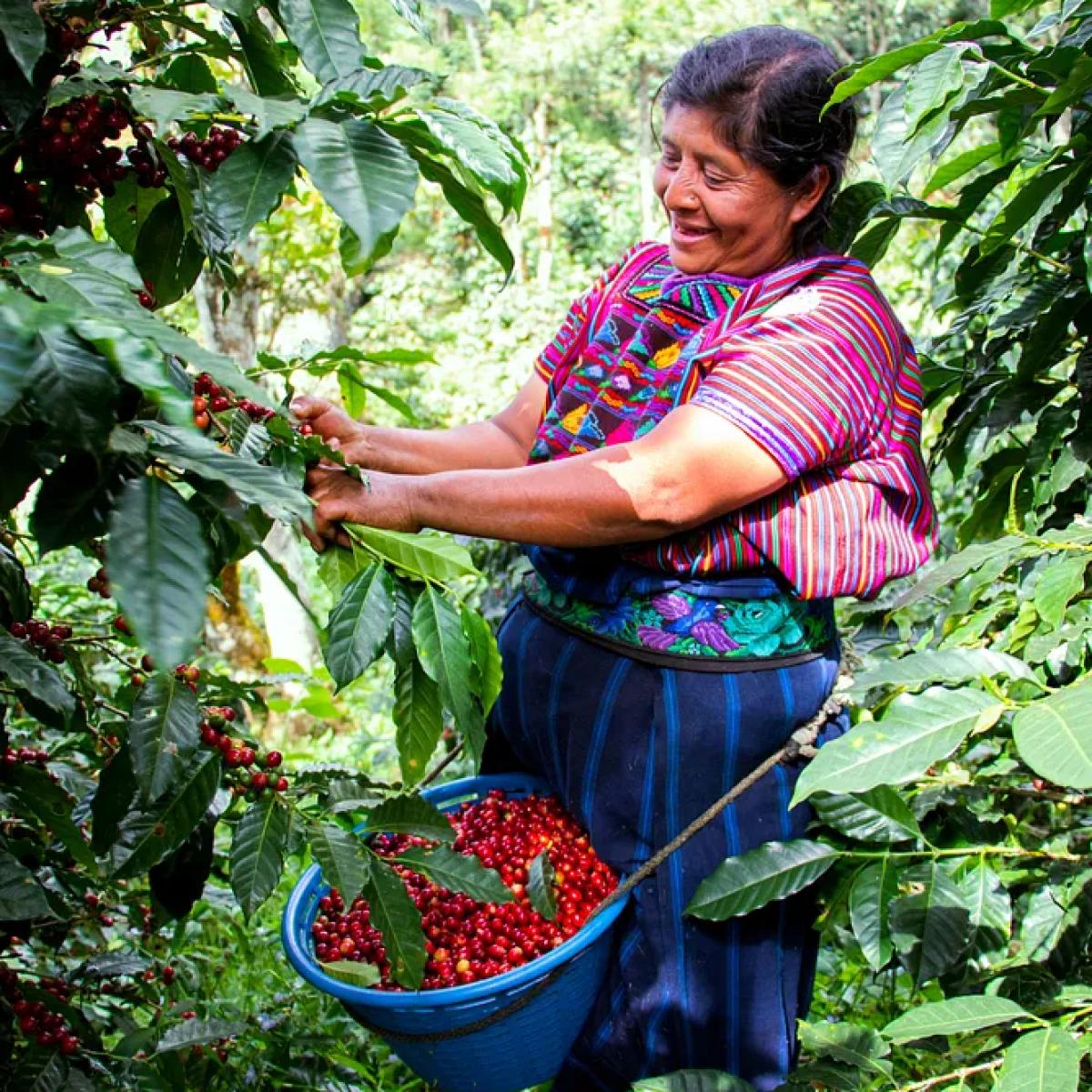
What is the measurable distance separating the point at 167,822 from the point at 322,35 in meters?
0.82

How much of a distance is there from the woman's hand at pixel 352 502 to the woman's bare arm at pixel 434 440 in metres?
0.32

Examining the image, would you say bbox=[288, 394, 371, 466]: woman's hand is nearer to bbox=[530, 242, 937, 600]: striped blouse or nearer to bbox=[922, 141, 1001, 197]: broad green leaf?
bbox=[530, 242, 937, 600]: striped blouse

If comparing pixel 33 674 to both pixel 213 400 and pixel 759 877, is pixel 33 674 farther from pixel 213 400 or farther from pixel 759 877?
pixel 759 877

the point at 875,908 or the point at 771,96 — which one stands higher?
the point at 771,96

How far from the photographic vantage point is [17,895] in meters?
1.34

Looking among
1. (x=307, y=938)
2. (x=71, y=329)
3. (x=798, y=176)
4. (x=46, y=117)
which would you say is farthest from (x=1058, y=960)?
(x=46, y=117)

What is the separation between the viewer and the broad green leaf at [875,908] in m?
1.57

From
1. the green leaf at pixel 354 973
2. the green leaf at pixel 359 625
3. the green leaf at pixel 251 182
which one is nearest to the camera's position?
the green leaf at pixel 251 182

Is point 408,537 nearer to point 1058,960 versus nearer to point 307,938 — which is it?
point 307,938

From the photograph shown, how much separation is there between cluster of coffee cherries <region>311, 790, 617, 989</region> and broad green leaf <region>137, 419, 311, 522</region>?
0.66 m

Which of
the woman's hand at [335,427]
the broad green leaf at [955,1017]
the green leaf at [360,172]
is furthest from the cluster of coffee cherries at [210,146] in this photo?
the broad green leaf at [955,1017]

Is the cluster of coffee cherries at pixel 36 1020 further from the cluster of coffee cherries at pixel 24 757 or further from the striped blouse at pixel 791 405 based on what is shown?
the striped blouse at pixel 791 405

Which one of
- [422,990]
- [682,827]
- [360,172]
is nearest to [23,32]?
[360,172]

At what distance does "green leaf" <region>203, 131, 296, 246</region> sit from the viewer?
1.05 metres
